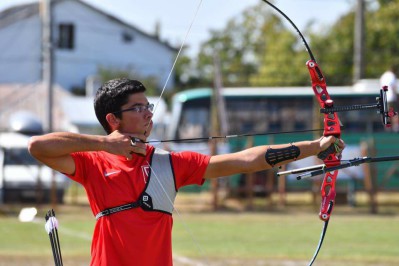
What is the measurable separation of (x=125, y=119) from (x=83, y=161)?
1.04 feet

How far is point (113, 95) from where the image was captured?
16.8ft

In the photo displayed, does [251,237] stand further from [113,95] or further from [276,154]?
[113,95]

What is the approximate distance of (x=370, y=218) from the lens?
21875mm

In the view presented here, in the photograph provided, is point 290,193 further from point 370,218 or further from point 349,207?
point 370,218

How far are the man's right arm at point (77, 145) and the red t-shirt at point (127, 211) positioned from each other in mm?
192

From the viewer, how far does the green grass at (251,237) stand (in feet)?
47.1

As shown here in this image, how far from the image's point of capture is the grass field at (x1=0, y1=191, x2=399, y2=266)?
1409 cm

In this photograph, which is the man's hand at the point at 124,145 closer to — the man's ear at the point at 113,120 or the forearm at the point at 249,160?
the man's ear at the point at 113,120

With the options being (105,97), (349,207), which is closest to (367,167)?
(349,207)

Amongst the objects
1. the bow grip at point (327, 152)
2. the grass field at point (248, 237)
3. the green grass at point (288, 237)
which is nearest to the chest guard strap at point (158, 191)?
the bow grip at point (327, 152)

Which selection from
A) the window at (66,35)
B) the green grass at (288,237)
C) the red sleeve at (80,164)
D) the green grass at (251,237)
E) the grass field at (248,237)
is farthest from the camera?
the window at (66,35)

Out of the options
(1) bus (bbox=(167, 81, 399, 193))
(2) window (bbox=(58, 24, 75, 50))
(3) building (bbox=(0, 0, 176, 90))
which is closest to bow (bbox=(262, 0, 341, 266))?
(1) bus (bbox=(167, 81, 399, 193))

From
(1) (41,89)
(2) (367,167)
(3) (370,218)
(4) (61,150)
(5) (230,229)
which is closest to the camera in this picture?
(4) (61,150)

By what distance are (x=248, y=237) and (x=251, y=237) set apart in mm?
54
